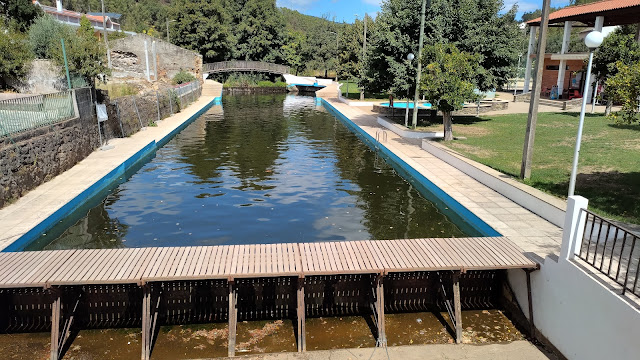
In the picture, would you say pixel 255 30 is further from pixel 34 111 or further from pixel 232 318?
pixel 232 318

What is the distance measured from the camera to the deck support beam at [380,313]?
7297mm

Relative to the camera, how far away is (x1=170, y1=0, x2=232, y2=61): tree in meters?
59.0

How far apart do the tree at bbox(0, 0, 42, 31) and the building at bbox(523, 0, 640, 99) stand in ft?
136

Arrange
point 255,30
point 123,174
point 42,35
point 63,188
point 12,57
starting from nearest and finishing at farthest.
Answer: point 63,188 → point 123,174 → point 12,57 → point 42,35 → point 255,30

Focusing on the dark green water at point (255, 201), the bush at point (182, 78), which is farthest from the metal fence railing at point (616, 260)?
the bush at point (182, 78)

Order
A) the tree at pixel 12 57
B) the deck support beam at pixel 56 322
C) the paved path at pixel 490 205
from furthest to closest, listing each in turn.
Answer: the tree at pixel 12 57 → the paved path at pixel 490 205 → the deck support beam at pixel 56 322

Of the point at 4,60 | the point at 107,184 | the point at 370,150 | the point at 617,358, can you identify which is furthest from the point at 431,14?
the point at 4,60

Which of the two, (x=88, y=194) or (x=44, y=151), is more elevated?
(x=44, y=151)

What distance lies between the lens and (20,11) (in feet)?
125

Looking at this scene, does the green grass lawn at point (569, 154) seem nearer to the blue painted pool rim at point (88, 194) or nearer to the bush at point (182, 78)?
the blue painted pool rim at point (88, 194)

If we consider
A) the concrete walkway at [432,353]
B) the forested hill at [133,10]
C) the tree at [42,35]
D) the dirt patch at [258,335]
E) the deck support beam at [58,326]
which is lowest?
the dirt patch at [258,335]

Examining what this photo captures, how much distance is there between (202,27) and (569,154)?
53106 millimetres

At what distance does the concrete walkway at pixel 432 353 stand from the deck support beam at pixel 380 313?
18 centimetres

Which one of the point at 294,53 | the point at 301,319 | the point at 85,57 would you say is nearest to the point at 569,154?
the point at 301,319
